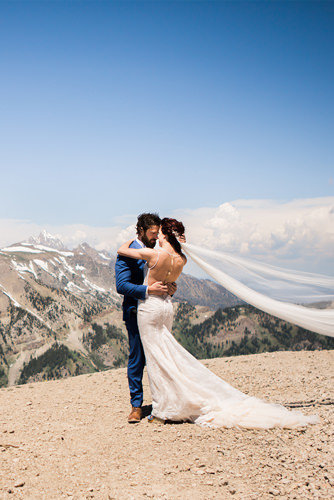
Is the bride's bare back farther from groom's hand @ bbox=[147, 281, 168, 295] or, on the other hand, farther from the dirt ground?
the dirt ground

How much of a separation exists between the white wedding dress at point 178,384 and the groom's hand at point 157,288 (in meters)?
0.12

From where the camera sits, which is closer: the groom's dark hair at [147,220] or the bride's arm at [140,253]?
the bride's arm at [140,253]

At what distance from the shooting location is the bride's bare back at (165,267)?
6.47 metres

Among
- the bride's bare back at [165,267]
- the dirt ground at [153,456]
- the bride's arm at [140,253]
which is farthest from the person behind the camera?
the bride's bare back at [165,267]

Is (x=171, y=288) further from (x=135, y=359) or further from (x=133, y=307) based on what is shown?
(x=135, y=359)

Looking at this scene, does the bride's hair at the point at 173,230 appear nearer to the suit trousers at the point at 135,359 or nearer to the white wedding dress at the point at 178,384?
the white wedding dress at the point at 178,384

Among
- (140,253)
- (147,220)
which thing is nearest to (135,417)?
(140,253)

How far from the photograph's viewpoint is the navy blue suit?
6730mm

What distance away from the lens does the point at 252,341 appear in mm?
165875

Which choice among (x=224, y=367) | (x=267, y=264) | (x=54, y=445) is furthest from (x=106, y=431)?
(x=224, y=367)

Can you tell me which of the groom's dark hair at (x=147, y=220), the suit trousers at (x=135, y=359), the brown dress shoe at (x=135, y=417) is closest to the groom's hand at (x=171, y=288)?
the suit trousers at (x=135, y=359)

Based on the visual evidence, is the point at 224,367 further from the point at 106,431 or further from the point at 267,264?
the point at 106,431

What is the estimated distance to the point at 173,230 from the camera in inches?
264

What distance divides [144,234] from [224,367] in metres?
7.03
